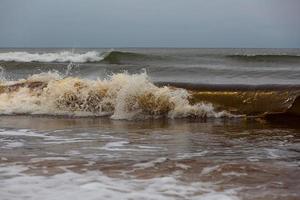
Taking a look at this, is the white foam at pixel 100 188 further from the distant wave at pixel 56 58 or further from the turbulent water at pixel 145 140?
the distant wave at pixel 56 58

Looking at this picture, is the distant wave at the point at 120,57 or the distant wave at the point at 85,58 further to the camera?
the distant wave at the point at 85,58

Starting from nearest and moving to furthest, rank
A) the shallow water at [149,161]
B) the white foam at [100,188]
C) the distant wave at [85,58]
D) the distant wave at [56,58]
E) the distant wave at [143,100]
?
the white foam at [100,188]
the shallow water at [149,161]
the distant wave at [143,100]
the distant wave at [85,58]
the distant wave at [56,58]

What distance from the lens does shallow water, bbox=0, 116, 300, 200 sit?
3801 mm

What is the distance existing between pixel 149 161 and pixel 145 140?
4.57ft

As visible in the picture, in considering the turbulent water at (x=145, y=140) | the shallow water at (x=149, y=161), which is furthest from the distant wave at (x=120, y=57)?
the shallow water at (x=149, y=161)

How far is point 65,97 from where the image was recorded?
33.3ft

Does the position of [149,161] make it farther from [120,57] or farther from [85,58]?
[85,58]

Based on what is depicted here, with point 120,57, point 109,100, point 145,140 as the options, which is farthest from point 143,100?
point 120,57

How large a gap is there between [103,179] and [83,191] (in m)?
0.37

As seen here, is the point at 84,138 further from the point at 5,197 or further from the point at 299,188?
the point at 299,188

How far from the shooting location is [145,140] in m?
6.25

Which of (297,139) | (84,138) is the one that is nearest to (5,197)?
(84,138)

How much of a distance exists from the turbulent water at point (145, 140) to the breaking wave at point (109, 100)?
0.02 metres

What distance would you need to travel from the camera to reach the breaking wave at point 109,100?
9.37 meters
